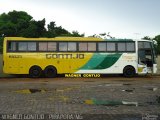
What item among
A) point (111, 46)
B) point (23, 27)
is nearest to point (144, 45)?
point (111, 46)

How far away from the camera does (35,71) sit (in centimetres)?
2906

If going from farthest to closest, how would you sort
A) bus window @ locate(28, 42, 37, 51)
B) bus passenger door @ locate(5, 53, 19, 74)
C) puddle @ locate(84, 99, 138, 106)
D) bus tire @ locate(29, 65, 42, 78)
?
bus tire @ locate(29, 65, 42, 78), bus window @ locate(28, 42, 37, 51), bus passenger door @ locate(5, 53, 19, 74), puddle @ locate(84, 99, 138, 106)

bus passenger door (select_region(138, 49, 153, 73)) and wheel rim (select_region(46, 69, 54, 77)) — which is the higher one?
bus passenger door (select_region(138, 49, 153, 73))

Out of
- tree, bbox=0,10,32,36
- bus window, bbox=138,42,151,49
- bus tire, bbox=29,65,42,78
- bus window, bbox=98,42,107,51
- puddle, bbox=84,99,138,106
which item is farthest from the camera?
tree, bbox=0,10,32,36

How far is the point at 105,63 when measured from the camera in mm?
29391

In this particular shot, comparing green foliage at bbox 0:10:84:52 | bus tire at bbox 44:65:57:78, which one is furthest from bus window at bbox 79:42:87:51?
green foliage at bbox 0:10:84:52

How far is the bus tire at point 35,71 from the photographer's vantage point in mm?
28953

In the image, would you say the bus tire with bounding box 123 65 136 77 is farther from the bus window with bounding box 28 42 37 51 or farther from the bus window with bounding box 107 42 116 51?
the bus window with bounding box 28 42 37 51

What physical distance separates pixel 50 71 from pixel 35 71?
3.86ft

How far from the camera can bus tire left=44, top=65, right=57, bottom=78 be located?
95.8ft

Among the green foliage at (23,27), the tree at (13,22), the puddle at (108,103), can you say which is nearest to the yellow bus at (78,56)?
the puddle at (108,103)

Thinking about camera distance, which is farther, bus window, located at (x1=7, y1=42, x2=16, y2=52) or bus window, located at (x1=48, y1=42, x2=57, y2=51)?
bus window, located at (x1=48, y1=42, x2=57, y2=51)

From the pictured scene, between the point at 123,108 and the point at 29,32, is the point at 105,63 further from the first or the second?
the point at 29,32

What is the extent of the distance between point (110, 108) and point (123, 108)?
0.41 m
